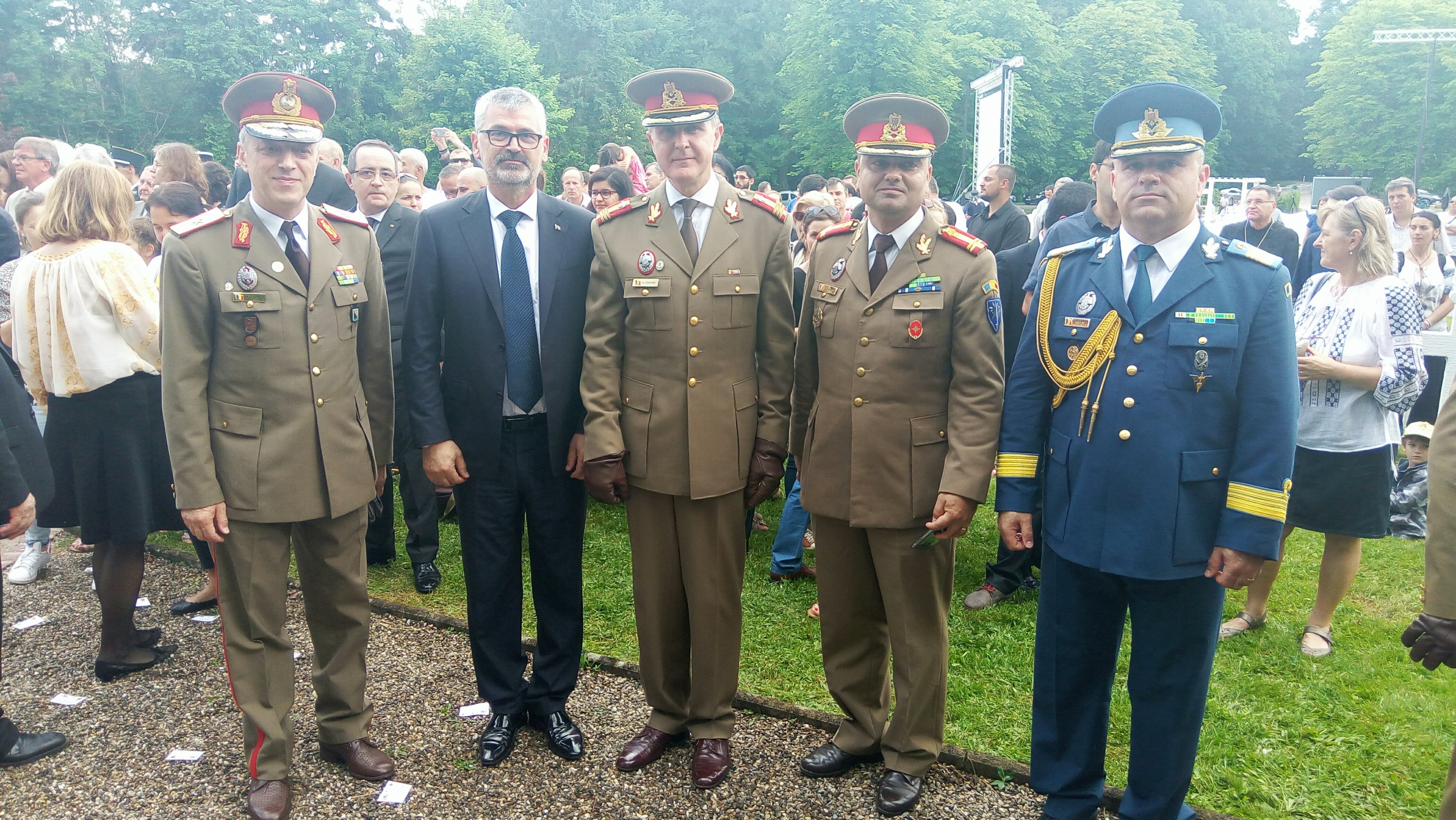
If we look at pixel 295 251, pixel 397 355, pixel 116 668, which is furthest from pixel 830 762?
pixel 397 355

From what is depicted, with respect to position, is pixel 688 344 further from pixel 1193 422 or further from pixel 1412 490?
pixel 1412 490

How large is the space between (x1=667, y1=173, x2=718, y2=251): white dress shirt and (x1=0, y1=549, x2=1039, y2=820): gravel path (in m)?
2.06

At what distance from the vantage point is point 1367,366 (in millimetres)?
4383

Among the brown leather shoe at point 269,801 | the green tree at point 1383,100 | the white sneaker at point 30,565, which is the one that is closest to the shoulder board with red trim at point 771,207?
the brown leather shoe at point 269,801

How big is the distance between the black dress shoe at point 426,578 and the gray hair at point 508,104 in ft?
9.57

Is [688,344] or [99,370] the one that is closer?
[688,344]

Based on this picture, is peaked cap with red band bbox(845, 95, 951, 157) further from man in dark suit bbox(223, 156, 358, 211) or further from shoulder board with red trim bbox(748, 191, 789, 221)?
man in dark suit bbox(223, 156, 358, 211)

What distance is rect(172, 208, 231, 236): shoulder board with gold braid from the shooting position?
3162 mm

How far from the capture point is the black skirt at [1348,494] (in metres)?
4.34

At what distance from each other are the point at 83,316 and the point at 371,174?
1.82 meters

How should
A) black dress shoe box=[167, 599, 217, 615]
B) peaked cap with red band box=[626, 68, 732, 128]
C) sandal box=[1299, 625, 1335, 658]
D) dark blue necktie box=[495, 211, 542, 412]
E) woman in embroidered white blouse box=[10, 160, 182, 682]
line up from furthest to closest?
1. black dress shoe box=[167, 599, 217, 615]
2. sandal box=[1299, 625, 1335, 658]
3. woman in embroidered white blouse box=[10, 160, 182, 682]
4. dark blue necktie box=[495, 211, 542, 412]
5. peaked cap with red band box=[626, 68, 732, 128]

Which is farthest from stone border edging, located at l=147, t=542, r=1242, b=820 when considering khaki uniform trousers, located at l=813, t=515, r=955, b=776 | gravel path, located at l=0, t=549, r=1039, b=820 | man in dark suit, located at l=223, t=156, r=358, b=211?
man in dark suit, located at l=223, t=156, r=358, b=211

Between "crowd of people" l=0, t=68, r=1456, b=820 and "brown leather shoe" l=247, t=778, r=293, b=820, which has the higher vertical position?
"crowd of people" l=0, t=68, r=1456, b=820

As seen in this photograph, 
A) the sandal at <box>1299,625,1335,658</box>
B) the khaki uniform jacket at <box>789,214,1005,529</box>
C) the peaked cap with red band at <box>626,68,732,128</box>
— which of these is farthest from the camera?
the sandal at <box>1299,625,1335,658</box>
